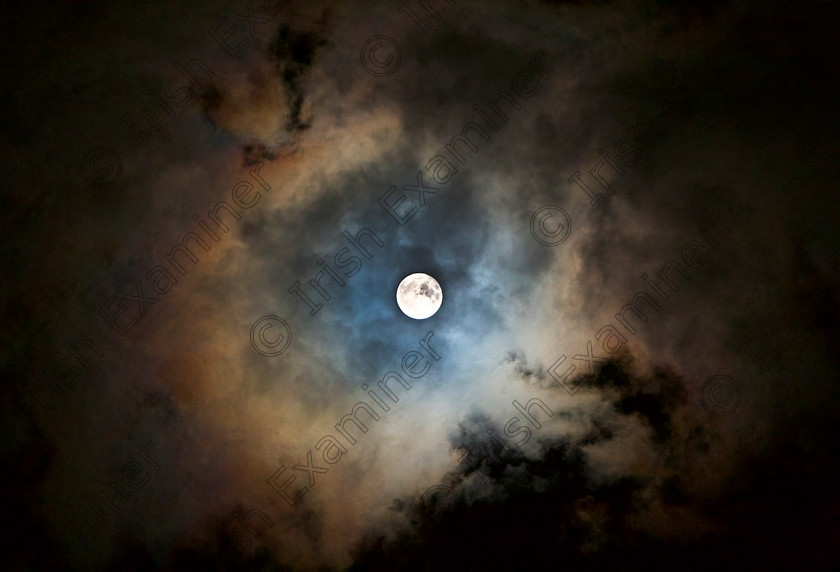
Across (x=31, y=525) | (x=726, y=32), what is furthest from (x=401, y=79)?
(x=31, y=525)

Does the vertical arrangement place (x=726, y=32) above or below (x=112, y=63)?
below

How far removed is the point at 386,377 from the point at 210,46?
21.3ft

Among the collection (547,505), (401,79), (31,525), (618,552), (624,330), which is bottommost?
(618,552)

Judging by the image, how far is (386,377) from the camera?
11344 mm

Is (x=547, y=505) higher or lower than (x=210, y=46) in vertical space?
lower

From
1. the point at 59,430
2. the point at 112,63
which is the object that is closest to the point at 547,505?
the point at 59,430

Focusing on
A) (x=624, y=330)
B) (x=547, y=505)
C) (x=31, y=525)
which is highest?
(x=31, y=525)

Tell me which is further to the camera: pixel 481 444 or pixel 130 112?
pixel 481 444

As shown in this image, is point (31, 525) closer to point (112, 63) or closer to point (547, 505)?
point (112, 63)

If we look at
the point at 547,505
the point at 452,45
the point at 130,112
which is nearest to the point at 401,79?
the point at 452,45

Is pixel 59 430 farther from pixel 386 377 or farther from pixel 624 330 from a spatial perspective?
pixel 624 330

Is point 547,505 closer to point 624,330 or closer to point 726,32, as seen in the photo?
point 624,330

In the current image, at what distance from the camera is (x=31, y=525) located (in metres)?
10.9

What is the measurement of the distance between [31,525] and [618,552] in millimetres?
10356
